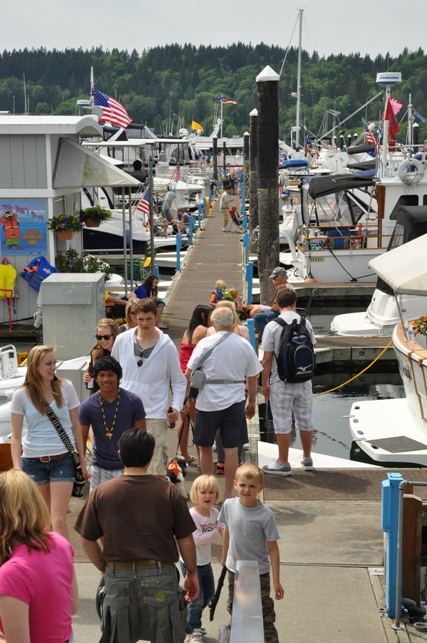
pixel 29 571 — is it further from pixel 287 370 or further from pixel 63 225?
pixel 63 225

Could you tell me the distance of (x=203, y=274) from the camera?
25578 millimetres

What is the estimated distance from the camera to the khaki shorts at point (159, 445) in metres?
6.88

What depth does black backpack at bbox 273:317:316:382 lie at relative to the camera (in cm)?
846

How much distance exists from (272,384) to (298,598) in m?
2.87

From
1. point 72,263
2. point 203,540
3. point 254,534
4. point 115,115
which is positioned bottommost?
point 203,540

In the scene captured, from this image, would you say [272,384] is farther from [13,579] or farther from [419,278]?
[13,579]

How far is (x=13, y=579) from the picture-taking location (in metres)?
3.51

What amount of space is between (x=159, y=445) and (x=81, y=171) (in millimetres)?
9668

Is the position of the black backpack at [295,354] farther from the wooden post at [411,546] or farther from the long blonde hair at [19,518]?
the long blonde hair at [19,518]

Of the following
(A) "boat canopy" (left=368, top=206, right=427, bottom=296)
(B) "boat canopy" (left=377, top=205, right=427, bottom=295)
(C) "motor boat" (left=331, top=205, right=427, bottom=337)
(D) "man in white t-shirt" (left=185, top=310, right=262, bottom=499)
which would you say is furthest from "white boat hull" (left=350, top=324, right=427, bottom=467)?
(C) "motor boat" (left=331, top=205, right=427, bottom=337)

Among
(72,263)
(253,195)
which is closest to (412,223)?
(72,263)

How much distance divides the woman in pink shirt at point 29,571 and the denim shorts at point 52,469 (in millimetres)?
2372

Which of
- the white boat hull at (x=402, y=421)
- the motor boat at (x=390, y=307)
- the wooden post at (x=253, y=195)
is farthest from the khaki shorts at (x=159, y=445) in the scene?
the wooden post at (x=253, y=195)

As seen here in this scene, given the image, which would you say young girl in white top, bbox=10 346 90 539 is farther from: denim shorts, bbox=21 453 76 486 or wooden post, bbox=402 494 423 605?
wooden post, bbox=402 494 423 605
